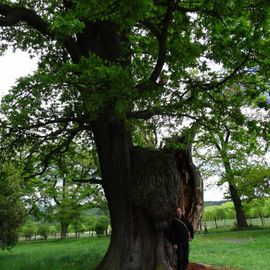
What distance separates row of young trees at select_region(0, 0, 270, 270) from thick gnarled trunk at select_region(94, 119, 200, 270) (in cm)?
3

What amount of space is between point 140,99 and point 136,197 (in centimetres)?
287

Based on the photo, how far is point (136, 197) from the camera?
12102mm

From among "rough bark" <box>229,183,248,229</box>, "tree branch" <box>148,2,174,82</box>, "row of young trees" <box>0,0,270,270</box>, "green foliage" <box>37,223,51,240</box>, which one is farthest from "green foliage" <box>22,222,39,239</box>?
"tree branch" <box>148,2,174,82</box>

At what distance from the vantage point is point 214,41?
1093 centimetres

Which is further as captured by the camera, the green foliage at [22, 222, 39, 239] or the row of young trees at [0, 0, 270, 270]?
the green foliage at [22, 222, 39, 239]

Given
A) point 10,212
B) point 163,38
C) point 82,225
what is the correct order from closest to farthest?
point 163,38
point 10,212
point 82,225

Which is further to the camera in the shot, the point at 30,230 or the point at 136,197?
the point at 30,230

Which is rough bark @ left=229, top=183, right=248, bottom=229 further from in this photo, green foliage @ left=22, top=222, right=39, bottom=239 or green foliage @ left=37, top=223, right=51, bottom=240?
Answer: green foliage @ left=22, top=222, right=39, bottom=239

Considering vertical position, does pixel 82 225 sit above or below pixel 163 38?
below

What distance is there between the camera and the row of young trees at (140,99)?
31.2 feet

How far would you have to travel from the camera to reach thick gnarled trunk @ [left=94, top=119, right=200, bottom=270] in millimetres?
12055

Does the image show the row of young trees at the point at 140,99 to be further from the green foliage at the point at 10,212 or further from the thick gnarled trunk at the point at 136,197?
the green foliage at the point at 10,212

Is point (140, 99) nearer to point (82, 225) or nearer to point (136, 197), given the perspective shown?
point (136, 197)

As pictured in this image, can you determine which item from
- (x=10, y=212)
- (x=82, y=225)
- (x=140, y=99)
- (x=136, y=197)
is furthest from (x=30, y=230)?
(x=140, y=99)
